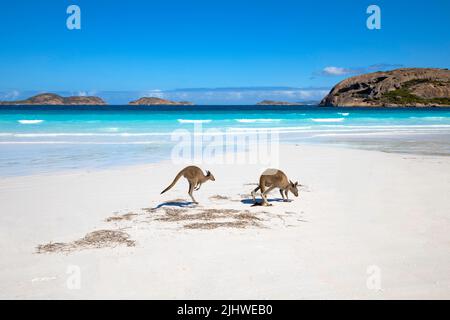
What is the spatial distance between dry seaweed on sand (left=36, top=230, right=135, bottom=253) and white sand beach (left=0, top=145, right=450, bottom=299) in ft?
0.12

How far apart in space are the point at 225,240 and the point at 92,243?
1597 mm

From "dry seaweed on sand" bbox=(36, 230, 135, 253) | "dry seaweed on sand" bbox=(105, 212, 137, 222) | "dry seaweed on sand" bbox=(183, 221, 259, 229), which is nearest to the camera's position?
"dry seaweed on sand" bbox=(36, 230, 135, 253)

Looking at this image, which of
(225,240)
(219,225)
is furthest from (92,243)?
(219,225)

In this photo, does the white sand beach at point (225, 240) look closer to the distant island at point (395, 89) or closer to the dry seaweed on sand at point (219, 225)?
the dry seaweed on sand at point (219, 225)

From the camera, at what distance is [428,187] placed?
8047 mm

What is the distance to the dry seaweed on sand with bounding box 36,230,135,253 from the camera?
463 cm

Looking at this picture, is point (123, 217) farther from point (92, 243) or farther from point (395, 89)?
point (395, 89)

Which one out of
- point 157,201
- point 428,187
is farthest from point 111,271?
point 428,187

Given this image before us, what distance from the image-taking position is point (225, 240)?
493cm

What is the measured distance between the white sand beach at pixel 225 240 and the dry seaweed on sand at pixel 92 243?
4 centimetres

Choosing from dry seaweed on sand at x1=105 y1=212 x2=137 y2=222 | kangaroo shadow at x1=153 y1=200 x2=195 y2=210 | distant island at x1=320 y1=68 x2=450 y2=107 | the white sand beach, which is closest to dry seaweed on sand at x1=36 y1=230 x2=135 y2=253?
the white sand beach

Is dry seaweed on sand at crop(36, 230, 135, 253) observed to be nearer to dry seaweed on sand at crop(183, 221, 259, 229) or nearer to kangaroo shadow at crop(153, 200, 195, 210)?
dry seaweed on sand at crop(183, 221, 259, 229)

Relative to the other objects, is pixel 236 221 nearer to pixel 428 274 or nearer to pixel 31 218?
pixel 428 274
